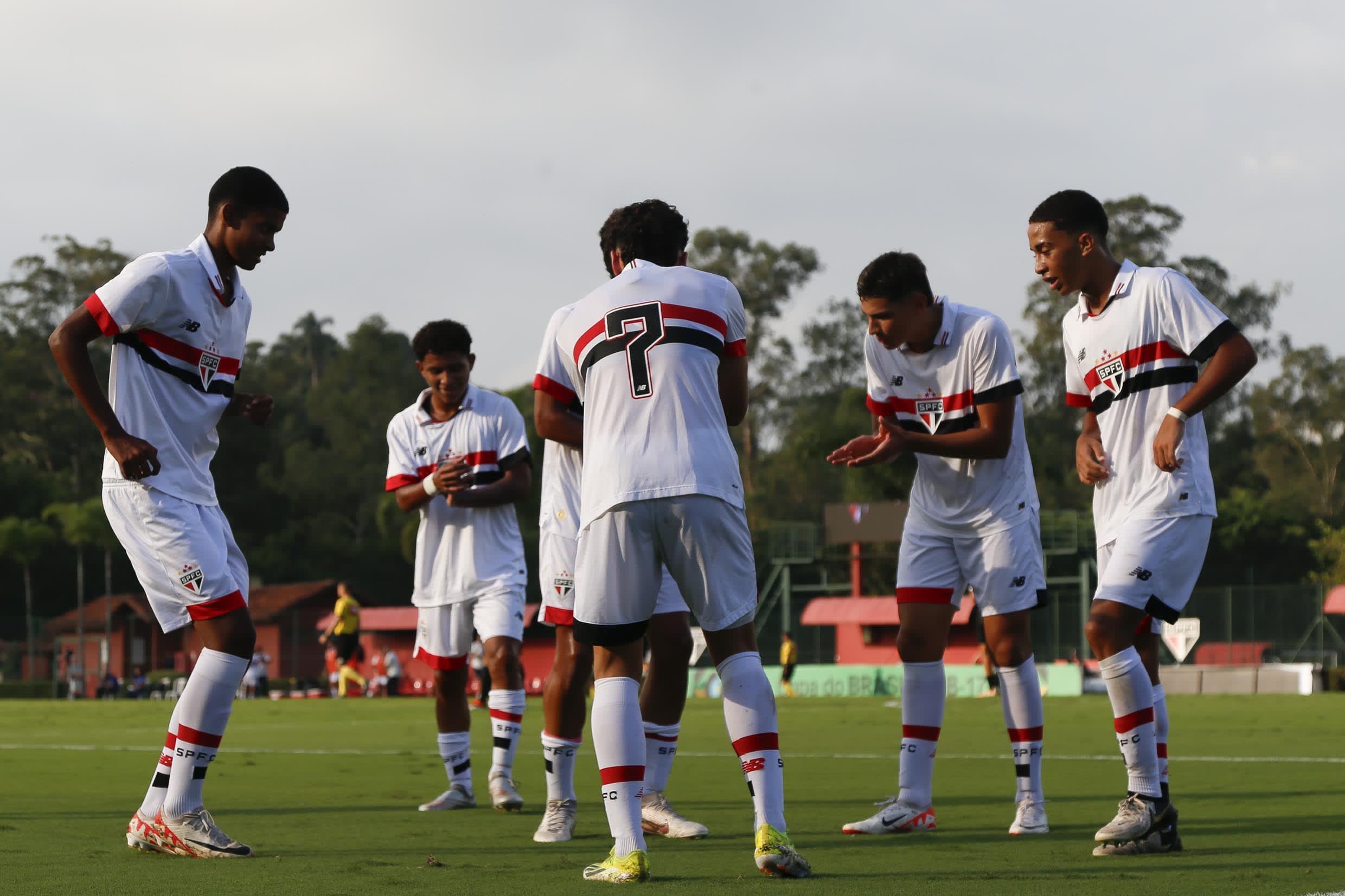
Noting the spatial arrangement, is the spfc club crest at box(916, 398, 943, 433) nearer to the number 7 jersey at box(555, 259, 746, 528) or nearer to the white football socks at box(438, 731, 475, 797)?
the number 7 jersey at box(555, 259, 746, 528)

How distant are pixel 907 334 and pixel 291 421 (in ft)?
313

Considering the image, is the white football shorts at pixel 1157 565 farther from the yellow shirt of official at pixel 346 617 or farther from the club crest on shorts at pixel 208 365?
the yellow shirt of official at pixel 346 617

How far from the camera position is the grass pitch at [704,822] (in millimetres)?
5316

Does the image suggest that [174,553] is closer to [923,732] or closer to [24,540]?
[923,732]

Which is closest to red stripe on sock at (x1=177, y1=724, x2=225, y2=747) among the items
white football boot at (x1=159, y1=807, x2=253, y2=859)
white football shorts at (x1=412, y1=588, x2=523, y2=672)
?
white football boot at (x1=159, y1=807, x2=253, y2=859)

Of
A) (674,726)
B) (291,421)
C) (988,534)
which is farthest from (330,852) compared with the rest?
(291,421)

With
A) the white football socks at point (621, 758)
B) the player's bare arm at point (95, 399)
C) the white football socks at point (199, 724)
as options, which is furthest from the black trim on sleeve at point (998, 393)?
the player's bare arm at point (95, 399)

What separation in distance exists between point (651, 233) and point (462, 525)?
12.3ft

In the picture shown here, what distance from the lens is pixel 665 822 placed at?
23.1 ft

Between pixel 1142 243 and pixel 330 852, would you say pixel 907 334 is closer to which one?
pixel 330 852

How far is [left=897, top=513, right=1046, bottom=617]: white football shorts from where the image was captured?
741cm

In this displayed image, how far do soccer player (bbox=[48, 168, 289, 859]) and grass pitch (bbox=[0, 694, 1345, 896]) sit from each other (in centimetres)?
36

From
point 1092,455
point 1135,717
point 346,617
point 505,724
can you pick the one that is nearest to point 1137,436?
point 1092,455

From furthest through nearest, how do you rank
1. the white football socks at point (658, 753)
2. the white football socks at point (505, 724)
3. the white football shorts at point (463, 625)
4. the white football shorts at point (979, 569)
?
the white football shorts at point (463, 625) < the white football socks at point (505, 724) < the white football shorts at point (979, 569) < the white football socks at point (658, 753)
